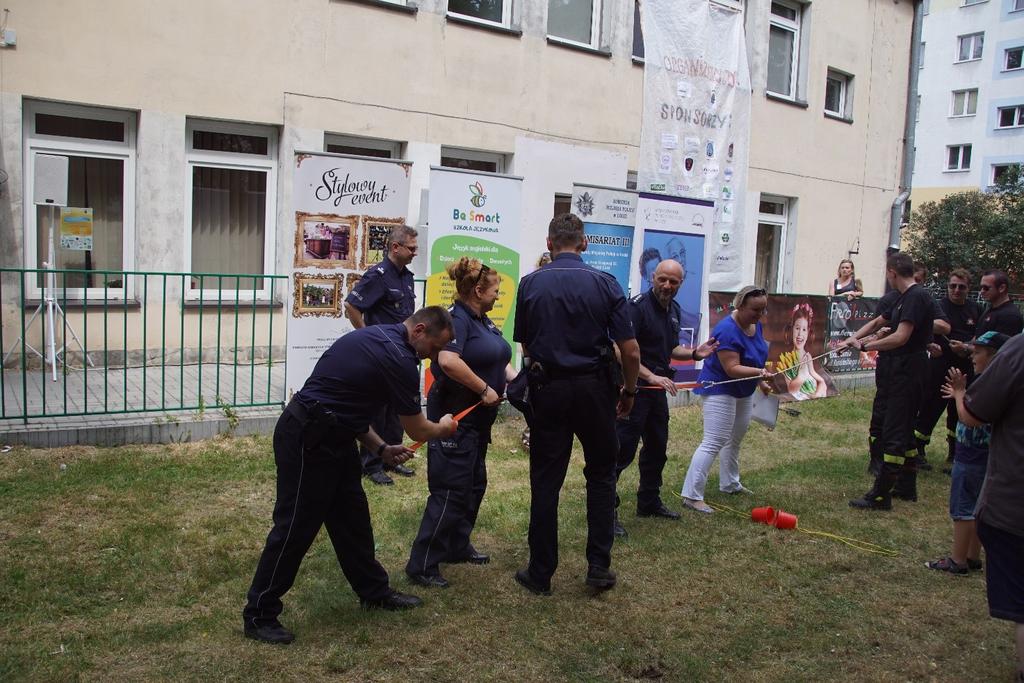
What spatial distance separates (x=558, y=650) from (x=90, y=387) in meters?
5.44

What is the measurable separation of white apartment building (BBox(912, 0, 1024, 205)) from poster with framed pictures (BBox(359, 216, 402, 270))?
39.2 meters

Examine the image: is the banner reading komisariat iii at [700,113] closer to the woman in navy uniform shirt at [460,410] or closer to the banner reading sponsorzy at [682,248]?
the banner reading sponsorzy at [682,248]

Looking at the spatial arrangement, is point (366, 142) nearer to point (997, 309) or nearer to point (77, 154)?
point (77, 154)

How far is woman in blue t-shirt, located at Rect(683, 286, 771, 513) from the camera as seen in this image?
20.9 feet

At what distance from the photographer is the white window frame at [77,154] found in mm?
9070

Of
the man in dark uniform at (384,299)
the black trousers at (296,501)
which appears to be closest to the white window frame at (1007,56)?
the man in dark uniform at (384,299)

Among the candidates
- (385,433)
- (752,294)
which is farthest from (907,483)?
(385,433)

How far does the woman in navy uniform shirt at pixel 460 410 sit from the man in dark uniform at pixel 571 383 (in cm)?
23

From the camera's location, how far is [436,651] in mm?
4031

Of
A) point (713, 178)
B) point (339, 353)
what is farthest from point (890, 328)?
point (339, 353)

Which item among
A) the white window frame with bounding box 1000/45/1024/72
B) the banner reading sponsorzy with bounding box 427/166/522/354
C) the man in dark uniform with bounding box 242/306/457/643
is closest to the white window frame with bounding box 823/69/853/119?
the banner reading sponsorzy with bounding box 427/166/522/354

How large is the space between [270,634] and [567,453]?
1.75 meters

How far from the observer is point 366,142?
11055mm

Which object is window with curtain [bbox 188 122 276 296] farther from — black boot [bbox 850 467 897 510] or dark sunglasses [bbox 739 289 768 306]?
black boot [bbox 850 467 897 510]
